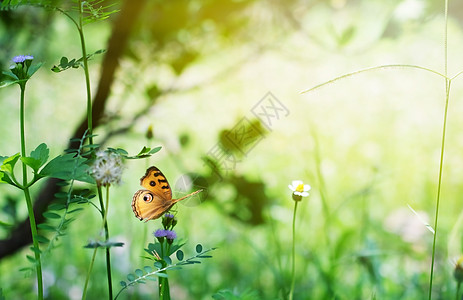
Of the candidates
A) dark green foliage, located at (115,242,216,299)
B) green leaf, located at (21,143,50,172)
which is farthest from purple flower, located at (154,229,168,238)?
green leaf, located at (21,143,50,172)

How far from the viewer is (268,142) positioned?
222cm

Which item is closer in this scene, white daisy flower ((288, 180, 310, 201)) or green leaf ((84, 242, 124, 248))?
green leaf ((84, 242, 124, 248))

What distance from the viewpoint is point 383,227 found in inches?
68.8

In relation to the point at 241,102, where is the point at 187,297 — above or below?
below

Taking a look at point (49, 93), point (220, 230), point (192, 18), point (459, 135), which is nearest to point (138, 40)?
point (192, 18)

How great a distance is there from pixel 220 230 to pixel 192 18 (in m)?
0.73

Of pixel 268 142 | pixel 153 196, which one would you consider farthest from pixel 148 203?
pixel 268 142

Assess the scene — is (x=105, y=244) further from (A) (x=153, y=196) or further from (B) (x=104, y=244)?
(A) (x=153, y=196)

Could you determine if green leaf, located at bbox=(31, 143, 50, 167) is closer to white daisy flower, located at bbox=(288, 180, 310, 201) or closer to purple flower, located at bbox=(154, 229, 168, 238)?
purple flower, located at bbox=(154, 229, 168, 238)

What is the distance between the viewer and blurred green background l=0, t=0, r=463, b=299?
122 cm

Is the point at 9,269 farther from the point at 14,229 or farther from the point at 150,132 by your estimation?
the point at 150,132

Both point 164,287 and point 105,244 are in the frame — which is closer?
point 105,244

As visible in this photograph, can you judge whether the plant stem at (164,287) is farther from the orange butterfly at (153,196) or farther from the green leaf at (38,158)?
the green leaf at (38,158)

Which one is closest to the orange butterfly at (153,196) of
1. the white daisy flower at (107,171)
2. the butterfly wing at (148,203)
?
the butterfly wing at (148,203)
